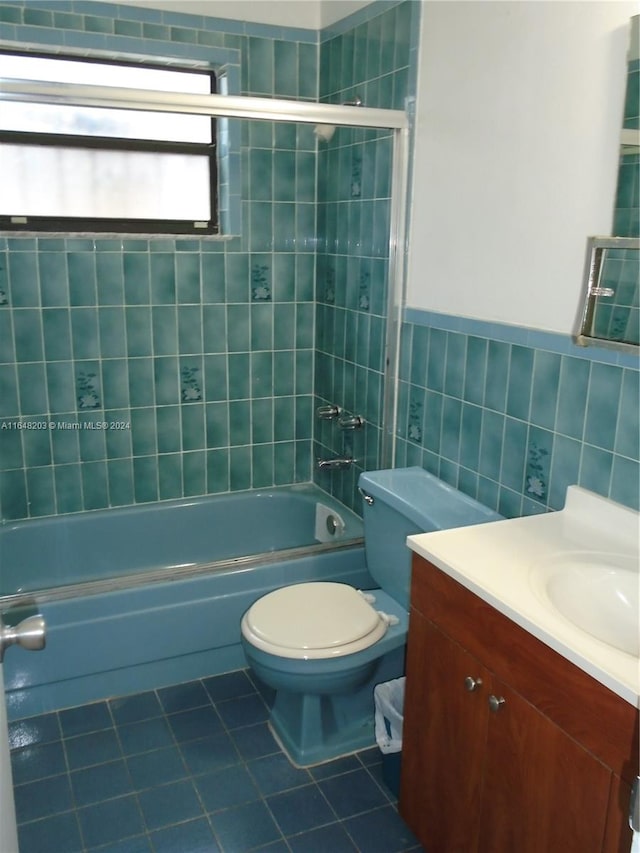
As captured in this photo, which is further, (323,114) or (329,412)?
(329,412)

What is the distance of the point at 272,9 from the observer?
114 inches

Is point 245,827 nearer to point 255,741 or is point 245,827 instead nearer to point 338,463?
point 255,741

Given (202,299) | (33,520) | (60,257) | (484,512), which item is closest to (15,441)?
(33,520)

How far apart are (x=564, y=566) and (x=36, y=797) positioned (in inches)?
60.2

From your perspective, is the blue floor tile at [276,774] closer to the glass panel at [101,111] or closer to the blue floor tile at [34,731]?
the blue floor tile at [34,731]

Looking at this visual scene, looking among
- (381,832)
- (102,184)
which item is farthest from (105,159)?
(381,832)

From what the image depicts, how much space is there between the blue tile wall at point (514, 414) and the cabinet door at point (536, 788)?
1.85 feet

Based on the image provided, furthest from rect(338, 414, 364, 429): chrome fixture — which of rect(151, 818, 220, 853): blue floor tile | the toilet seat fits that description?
rect(151, 818, 220, 853): blue floor tile

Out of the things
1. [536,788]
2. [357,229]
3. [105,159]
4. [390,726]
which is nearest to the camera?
[536,788]

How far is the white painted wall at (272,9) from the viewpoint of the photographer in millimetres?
2746

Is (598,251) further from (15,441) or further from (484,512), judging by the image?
(15,441)

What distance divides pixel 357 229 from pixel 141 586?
1.50 meters

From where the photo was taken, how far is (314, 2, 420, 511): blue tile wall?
2.51 meters

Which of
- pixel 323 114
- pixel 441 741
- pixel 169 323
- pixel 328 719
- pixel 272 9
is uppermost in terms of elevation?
pixel 272 9
